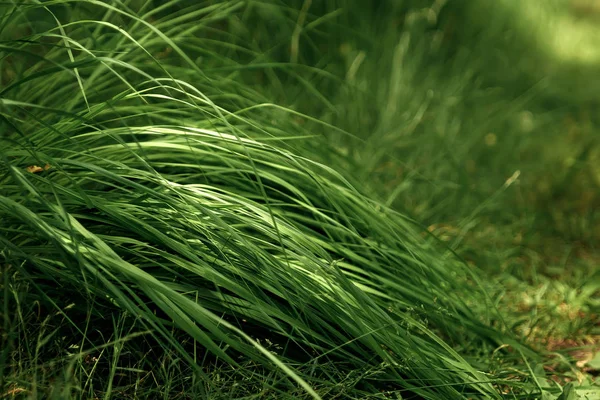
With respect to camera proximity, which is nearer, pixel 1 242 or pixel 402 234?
pixel 1 242

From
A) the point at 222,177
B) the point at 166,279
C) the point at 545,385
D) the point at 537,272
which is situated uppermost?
the point at 222,177

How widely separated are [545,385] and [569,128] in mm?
2006

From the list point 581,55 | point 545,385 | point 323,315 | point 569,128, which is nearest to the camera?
point 323,315

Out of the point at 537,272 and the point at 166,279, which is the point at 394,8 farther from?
the point at 166,279

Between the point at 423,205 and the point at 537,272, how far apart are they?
45 centimetres

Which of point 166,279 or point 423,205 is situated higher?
point 166,279

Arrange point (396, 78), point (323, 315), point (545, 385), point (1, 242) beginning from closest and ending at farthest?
point (1, 242)
point (323, 315)
point (545, 385)
point (396, 78)

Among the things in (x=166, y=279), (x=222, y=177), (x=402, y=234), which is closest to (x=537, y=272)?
(x=402, y=234)

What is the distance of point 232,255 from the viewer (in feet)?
5.23

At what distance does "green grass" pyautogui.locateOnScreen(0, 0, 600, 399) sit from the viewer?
1484mm

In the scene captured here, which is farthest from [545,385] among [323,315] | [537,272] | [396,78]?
[396,78]

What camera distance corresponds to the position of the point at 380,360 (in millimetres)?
1670

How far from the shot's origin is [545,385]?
5.91 ft

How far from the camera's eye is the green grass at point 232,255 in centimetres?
148
